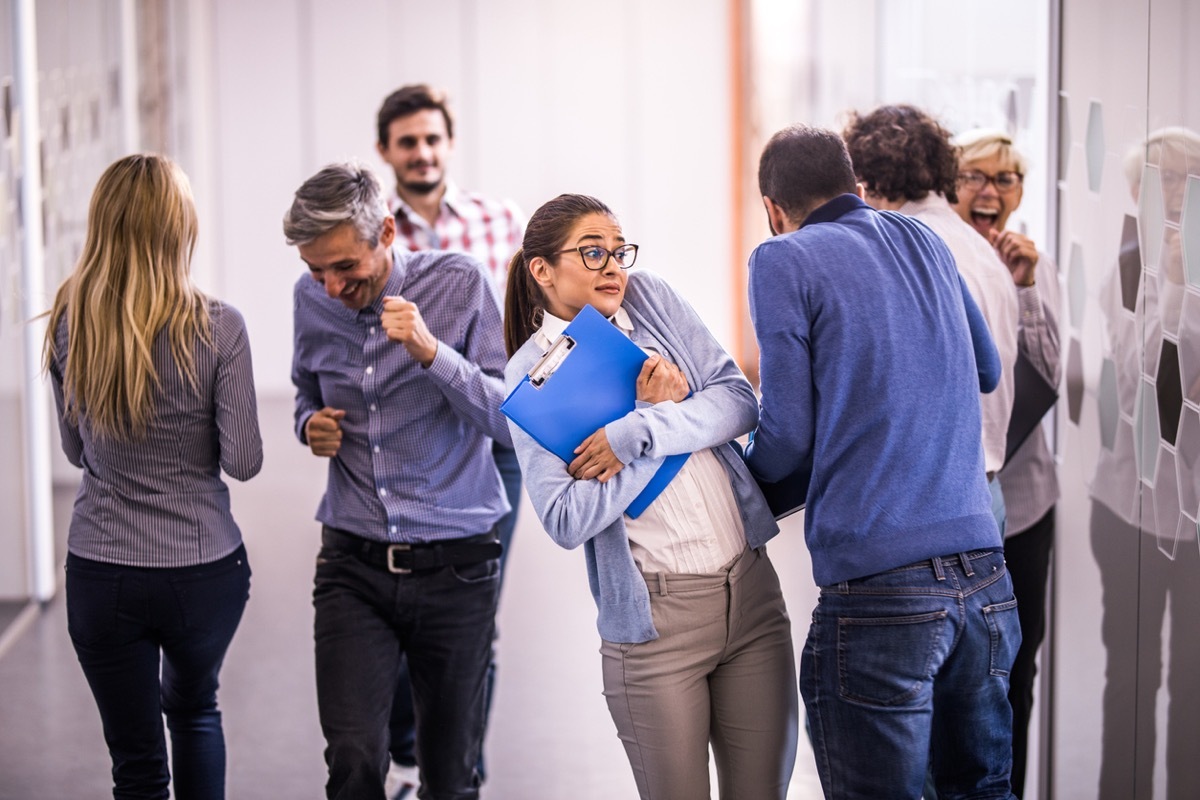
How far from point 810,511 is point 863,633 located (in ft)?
0.71

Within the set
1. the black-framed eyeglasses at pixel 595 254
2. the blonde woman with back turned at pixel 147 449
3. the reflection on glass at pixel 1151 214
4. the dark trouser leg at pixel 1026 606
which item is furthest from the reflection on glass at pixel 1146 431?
the blonde woman with back turned at pixel 147 449

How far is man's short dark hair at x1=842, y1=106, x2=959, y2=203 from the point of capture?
8.41 ft

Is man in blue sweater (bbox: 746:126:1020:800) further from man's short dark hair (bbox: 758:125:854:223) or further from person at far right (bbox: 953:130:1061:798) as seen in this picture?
person at far right (bbox: 953:130:1061:798)

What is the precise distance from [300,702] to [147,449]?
1.81 metres

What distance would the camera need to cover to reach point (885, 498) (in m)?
1.96

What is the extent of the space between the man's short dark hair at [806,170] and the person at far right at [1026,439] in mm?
815

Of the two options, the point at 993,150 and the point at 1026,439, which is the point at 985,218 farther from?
the point at 1026,439

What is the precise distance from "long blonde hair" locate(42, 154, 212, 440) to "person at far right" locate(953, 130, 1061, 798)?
5.49 feet

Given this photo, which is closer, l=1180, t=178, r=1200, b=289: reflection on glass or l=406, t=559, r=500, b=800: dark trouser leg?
l=1180, t=178, r=1200, b=289: reflection on glass

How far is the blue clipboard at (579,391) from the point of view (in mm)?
2064

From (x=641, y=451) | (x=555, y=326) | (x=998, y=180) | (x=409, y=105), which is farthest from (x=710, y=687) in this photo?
(x=409, y=105)

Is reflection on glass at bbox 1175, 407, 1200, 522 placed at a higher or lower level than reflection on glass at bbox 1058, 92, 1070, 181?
lower

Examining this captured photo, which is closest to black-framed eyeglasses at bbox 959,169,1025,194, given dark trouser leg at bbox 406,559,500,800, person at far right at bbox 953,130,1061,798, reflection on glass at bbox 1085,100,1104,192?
person at far right at bbox 953,130,1061,798

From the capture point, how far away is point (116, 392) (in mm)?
2344
